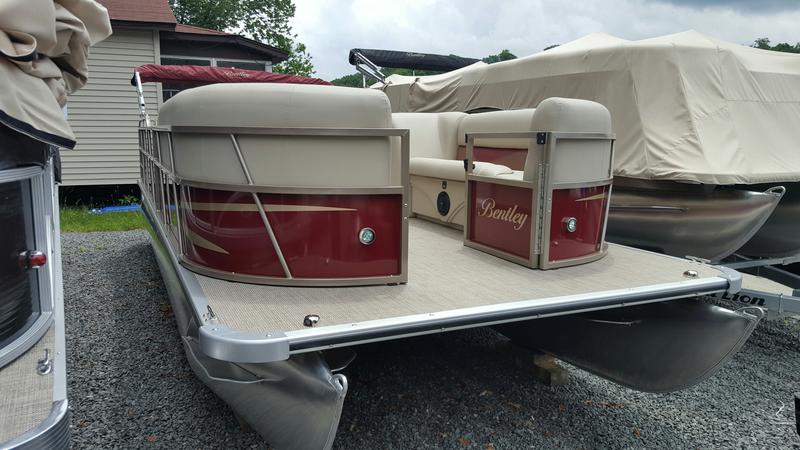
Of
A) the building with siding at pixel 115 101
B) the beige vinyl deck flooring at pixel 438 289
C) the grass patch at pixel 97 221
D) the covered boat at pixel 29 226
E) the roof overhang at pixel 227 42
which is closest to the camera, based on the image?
the covered boat at pixel 29 226

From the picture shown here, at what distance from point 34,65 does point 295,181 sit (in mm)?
1060

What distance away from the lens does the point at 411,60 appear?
10.6 metres

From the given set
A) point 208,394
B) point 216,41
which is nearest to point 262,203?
point 208,394

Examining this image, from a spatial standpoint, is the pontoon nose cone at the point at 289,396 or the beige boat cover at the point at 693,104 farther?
the beige boat cover at the point at 693,104

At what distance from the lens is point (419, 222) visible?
477cm

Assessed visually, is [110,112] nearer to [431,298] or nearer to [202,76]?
[202,76]

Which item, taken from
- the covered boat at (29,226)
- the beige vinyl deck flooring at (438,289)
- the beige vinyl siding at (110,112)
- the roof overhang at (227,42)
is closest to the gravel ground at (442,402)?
the beige vinyl deck flooring at (438,289)

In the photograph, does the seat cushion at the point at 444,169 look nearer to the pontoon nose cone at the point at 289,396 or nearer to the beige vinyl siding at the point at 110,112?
the pontoon nose cone at the point at 289,396

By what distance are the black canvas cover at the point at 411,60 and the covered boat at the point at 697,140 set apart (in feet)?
16.8

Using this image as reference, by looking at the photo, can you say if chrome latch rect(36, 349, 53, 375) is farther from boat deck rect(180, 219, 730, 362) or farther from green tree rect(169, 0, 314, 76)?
green tree rect(169, 0, 314, 76)

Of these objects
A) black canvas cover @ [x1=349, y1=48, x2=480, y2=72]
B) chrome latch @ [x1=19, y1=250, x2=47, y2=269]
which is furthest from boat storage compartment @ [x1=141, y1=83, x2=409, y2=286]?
black canvas cover @ [x1=349, y1=48, x2=480, y2=72]

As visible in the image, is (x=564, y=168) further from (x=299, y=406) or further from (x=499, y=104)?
(x=499, y=104)

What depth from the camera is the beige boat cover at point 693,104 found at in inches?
193

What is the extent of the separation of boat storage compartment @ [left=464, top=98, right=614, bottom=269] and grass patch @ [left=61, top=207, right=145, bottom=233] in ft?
19.8
